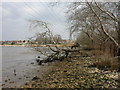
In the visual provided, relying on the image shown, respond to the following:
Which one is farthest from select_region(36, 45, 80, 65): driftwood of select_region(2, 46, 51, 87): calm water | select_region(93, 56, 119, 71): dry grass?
select_region(93, 56, 119, 71): dry grass

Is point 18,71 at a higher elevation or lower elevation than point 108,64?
lower

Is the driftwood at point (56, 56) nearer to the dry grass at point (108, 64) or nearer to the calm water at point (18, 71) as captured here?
the calm water at point (18, 71)

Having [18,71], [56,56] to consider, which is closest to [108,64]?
[18,71]

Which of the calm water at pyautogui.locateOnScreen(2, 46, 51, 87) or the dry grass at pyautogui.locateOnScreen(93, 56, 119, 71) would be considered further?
the calm water at pyautogui.locateOnScreen(2, 46, 51, 87)

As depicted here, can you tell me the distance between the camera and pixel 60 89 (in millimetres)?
7793

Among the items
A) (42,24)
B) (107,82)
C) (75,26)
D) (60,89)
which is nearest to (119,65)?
(107,82)

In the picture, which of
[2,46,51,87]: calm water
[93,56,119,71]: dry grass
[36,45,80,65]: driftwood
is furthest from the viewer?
[36,45,80,65]: driftwood

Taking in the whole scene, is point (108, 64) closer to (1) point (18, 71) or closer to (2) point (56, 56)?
(1) point (18, 71)

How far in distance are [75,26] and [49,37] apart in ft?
34.1

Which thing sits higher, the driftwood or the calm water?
the driftwood

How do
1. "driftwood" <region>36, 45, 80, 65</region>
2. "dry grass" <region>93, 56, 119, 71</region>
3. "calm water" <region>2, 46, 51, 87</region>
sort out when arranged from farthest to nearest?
"driftwood" <region>36, 45, 80, 65</region>, "calm water" <region>2, 46, 51, 87</region>, "dry grass" <region>93, 56, 119, 71</region>

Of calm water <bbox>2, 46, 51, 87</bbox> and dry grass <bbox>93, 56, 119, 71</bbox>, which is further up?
dry grass <bbox>93, 56, 119, 71</bbox>

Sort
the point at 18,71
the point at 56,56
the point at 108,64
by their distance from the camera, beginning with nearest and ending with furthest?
1. the point at 108,64
2. the point at 18,71
3. the point at 56,56

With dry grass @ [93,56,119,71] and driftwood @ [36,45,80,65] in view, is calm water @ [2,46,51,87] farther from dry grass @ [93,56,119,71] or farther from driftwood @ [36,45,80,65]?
dry grass @ [93,56,119,71]
